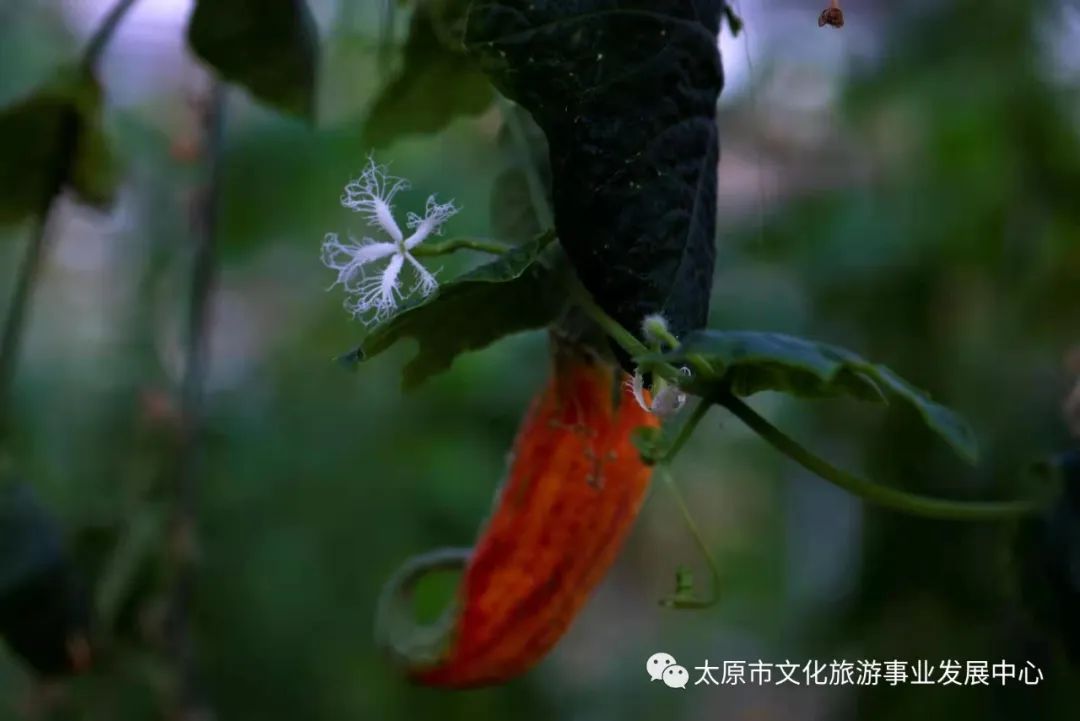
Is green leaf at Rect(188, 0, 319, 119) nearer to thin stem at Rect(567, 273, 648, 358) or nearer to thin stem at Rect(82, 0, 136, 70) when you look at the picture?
thin stem at Rect(82, 0, 136, 70)

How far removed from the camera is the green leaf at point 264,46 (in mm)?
380

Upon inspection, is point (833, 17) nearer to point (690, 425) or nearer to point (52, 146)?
point (690, 425)

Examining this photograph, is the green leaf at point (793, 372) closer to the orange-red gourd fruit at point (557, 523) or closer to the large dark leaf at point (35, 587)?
the orange-red gourd fruit at point (557, 523)

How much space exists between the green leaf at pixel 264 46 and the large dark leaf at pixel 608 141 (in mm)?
159

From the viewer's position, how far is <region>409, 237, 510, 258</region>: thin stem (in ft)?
0.83

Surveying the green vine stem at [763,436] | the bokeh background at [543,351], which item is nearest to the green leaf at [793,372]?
the green vine stem at [763,436]

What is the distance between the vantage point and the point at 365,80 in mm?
616

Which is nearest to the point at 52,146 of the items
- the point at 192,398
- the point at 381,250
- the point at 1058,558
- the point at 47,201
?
the point at 47,201

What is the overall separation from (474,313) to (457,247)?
0.02 m

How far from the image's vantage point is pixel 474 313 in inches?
10.7

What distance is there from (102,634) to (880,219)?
2.01 feet

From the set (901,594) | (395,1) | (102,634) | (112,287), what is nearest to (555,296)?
(395,1)

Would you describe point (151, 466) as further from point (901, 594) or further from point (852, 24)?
point (852, 24)

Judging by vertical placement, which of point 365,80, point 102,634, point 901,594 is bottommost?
point 102,634
